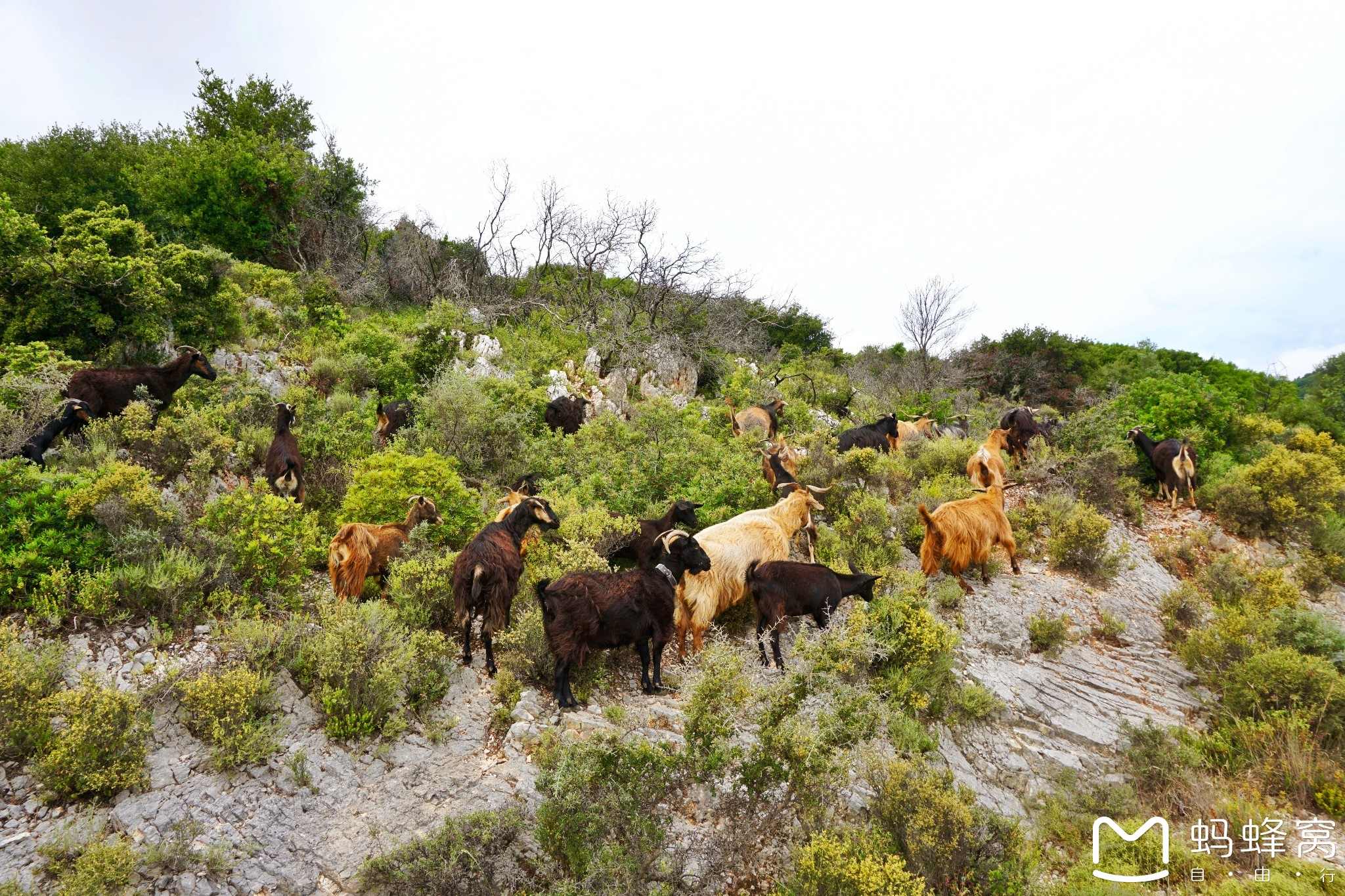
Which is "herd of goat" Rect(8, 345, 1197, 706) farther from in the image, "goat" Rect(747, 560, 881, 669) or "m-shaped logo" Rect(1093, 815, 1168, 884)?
"m-shaped logo" Rect(1093, 815, 1168, 884)

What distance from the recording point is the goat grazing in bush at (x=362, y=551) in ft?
21.0

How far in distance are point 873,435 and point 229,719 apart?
11.9m

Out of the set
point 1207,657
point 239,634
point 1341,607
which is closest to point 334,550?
point 239,634

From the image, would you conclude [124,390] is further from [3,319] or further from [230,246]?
[230,246]

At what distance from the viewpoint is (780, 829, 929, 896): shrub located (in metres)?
3.82

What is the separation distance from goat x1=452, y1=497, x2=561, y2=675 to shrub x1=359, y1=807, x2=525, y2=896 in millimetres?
1913

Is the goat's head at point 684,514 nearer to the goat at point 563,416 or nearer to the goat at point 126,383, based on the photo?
the goat at point 563,416

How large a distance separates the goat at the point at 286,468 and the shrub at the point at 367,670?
10.2 ft

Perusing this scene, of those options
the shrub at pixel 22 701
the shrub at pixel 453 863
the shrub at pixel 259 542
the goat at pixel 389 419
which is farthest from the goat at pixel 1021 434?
the shrub at pixel 22 701

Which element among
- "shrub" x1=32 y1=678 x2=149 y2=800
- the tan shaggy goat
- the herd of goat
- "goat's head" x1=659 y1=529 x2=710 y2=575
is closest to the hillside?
"shrub" x1=32 y1=678 x2=149 y2=800

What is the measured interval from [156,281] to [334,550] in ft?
27.4

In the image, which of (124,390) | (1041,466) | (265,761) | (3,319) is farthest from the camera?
(1041,466)

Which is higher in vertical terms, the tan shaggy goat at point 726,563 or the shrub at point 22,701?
the tan shaggy goat at point 726,563

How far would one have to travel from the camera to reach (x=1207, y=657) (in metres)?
7.67
